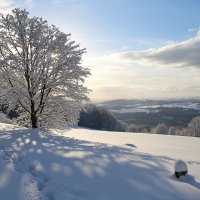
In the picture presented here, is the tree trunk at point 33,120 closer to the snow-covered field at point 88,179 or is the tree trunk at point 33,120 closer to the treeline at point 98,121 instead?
the snow-covered field at point 88,179

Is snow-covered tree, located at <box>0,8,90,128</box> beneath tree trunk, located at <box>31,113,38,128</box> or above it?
above

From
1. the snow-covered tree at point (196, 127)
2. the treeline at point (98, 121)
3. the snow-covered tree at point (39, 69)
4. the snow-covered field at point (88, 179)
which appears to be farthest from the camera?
the treeline at point (98, 121)

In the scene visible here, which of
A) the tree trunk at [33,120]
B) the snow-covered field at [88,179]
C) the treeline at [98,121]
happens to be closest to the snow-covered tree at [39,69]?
the tree trunk at [33,120]

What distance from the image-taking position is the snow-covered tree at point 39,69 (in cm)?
1198

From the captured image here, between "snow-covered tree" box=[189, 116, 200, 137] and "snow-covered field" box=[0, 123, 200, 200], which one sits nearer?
"snow-covered field" box=[0, 123, 200, 200]

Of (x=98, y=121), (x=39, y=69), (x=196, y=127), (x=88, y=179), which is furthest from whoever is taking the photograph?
(x=98, y=121)

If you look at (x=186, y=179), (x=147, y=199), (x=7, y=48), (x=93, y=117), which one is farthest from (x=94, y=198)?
(x=93, y=117)

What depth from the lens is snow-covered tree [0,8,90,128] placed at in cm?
1198

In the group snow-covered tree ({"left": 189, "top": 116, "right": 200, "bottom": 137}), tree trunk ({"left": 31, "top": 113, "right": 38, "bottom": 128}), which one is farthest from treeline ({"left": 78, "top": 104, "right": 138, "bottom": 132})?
tree trunk ({"left": 31, "top": 113, "right": 38, "bottom": 128})

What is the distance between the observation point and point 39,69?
12680mm

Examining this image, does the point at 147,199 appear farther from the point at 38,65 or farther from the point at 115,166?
the point at 38,65

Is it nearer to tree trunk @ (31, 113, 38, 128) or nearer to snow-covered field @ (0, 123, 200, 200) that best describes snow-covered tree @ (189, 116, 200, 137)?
tree trunk @ (31, 113, 38, 128)

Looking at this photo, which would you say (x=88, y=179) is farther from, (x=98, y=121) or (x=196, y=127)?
(x=98, y=121)

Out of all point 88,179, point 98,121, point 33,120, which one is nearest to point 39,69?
point 33,120
